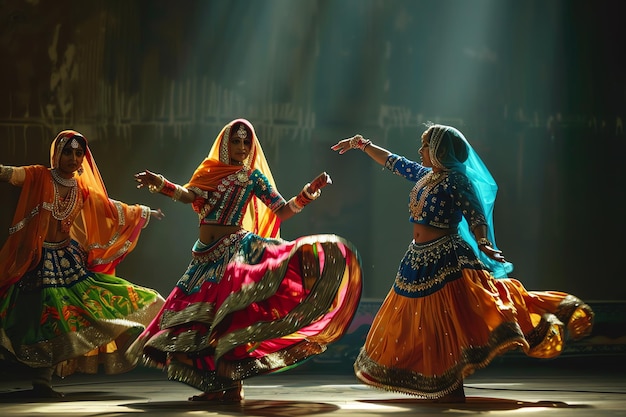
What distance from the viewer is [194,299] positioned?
428 cm

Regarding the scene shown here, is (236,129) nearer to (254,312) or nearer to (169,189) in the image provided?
(169,189)

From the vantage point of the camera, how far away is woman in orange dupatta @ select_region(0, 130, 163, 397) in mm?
4582

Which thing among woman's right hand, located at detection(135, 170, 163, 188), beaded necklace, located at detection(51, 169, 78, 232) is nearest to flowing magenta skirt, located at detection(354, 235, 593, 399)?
woman's right hand, located at detection(135, 170, 163, 188)

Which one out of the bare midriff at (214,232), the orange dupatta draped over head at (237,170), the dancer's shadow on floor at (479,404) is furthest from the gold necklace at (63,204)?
the dancer's shadow on floor at (479,404)

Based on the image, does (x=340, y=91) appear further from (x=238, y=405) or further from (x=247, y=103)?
(x=238, y=405)

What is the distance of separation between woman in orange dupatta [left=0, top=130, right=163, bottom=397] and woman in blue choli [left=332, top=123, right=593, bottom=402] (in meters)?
1.34

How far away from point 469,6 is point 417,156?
3.86 feet

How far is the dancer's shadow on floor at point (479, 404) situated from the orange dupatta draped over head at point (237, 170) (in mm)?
1044

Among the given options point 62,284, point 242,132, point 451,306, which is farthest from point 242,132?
A: point 451,306

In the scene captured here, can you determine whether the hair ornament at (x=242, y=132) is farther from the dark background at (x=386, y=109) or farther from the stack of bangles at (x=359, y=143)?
the dark background at (x=386, y=109)

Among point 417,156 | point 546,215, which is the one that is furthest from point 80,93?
point 546,215

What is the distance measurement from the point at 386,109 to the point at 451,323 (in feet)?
9.25

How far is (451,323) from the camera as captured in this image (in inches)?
164

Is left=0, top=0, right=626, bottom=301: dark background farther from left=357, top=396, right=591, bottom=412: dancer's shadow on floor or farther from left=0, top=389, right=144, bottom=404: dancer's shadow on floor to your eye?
left=357, top=396, right=591, bottom=412: dancer's shadow on floor
